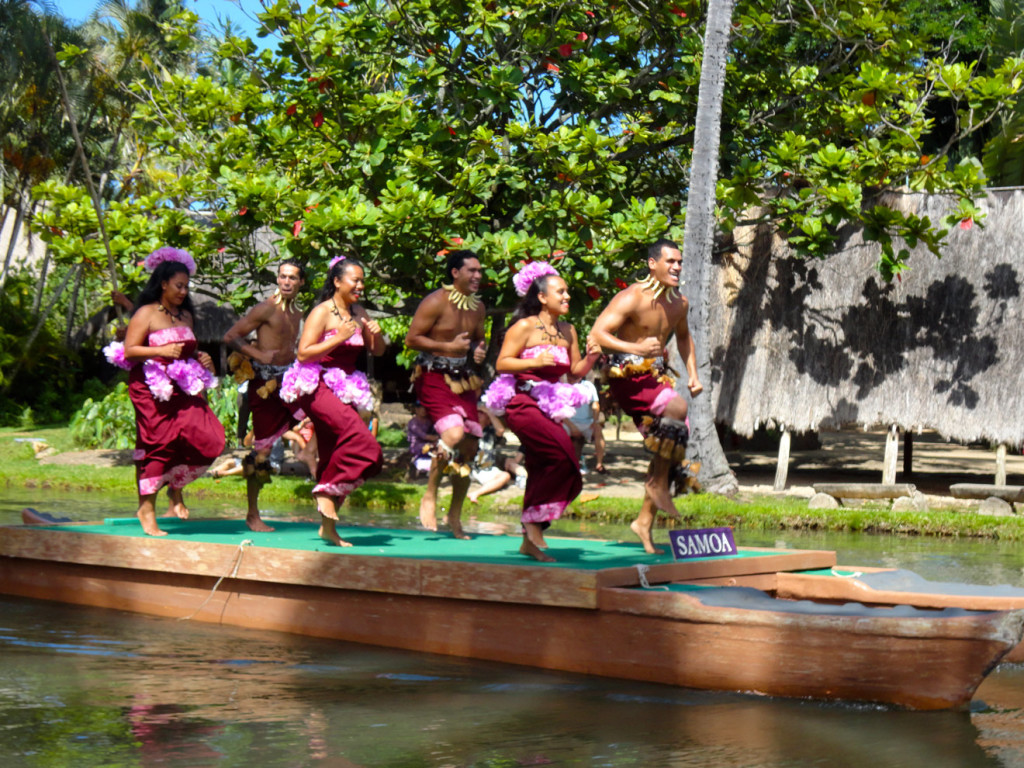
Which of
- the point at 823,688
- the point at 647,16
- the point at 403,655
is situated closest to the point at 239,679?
the point at 403,655

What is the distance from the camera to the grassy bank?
428 inches

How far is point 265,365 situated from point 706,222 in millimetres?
6276

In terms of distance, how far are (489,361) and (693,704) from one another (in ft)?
32.8

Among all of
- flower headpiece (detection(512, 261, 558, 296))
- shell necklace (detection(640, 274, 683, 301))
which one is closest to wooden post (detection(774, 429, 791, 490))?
shell necklace (detection(640, 274, 683, 301))

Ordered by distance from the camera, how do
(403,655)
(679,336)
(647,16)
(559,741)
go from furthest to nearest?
(647,16) < (679,336) < (403,655) < (559,741)

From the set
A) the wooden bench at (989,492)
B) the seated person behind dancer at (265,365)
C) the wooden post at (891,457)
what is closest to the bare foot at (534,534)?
the seated person behind dancer at (265,365)

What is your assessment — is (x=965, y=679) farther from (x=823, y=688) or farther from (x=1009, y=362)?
(x=1009, y=362)

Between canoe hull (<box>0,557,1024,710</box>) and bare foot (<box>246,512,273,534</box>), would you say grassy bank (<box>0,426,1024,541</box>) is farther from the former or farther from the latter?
canoe hull (<box>0,557,1024,710</box>)

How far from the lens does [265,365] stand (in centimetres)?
727

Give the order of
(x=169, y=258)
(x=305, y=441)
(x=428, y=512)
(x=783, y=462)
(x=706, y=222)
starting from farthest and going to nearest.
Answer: (x=783, y=462) < (x=706, y=222) < (x=305, y=441) < (x=428, y=512) < (x=169, y=258)

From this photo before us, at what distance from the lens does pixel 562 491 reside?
5.94m

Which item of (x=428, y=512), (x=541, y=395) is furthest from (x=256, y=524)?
(x=541, y=395)

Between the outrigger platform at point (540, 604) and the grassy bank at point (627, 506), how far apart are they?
3.89 meters

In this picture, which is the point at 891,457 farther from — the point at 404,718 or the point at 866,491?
the point at 404,718
